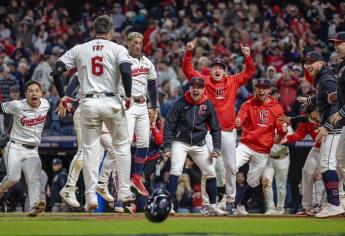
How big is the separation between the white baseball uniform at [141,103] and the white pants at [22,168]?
5.04ft

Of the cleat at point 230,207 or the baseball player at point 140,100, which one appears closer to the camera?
the baseball player at point 140,100

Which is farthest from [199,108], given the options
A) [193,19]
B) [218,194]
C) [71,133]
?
[193,19]

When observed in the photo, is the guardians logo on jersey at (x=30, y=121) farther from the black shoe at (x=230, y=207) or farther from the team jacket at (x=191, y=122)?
the black shoe at (x=230, y=207)

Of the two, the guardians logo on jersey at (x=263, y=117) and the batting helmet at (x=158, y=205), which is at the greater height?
the guardians logo on jersey at (x=263, y=117)

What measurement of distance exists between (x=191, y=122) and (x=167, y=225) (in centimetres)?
264

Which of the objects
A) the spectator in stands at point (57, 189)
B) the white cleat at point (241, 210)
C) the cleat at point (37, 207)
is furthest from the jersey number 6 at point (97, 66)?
the spectator in stands at point (57, 189)

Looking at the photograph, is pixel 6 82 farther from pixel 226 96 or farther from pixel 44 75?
pixel 226 96

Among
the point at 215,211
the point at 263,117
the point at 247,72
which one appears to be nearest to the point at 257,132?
the point at 263,117

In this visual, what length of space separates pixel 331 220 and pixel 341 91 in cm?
175

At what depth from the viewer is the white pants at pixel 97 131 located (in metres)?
11.4

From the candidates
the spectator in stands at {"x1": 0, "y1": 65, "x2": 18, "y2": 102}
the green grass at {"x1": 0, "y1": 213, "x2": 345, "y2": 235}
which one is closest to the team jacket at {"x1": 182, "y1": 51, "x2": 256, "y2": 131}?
the green grass at {"x1": 0, "y1": 213, "x2": 345, "y2": 235}

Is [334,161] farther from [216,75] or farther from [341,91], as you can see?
[216,75]

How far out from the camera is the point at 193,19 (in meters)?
23.6

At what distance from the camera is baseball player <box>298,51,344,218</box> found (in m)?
12.2
